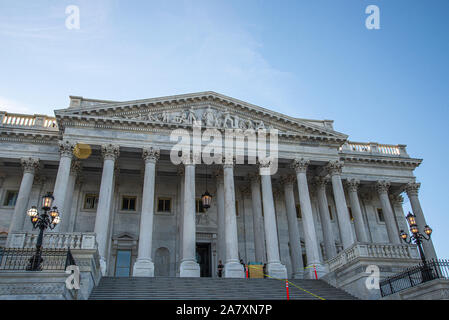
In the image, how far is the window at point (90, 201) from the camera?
114ft

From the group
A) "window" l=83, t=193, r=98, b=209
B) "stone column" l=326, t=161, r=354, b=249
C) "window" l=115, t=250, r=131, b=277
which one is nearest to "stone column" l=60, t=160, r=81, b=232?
"window" l=83, t=193, r=98, b=209

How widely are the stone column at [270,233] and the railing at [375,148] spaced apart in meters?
11.2

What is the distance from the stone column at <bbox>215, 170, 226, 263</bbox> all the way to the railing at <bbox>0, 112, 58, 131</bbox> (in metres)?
14.6

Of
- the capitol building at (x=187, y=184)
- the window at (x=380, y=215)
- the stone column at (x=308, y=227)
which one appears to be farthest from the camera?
the window at (x=380, y=215)

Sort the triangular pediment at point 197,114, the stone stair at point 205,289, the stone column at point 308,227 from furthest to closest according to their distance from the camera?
the triangular pediment at point 197,114
the stone column at point 308,227
the stone stair at point 205,289

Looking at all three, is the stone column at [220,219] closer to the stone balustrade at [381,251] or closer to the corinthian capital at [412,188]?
the stone balustrade at [381,251]

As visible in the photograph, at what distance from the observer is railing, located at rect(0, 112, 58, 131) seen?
3388 cm

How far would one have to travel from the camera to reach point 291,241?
3359 cm

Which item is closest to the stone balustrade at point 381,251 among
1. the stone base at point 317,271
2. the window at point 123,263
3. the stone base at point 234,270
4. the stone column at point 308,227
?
A: the stone base at point 317,271

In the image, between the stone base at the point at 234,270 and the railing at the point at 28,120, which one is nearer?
the stone base at the point at 234,270

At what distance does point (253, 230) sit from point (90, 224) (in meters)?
14.1

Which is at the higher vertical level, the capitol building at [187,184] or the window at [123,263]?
the capitol building at [187,184]

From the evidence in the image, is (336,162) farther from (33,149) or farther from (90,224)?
(33,149)
